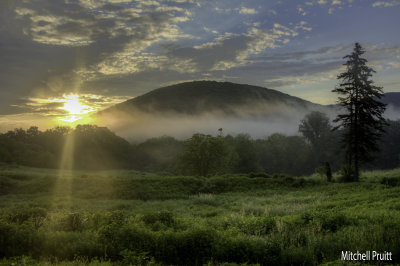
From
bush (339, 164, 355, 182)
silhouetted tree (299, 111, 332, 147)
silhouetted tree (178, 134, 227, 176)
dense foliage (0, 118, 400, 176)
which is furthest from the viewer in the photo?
silhouetted tree (299, 111, 332, 147)

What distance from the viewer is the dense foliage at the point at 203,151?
5938 cm

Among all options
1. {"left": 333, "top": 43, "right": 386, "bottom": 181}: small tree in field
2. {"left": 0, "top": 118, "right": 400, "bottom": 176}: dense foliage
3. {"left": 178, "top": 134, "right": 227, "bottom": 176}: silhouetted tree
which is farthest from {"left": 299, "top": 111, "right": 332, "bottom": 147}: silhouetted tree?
{"left": 333, "top": 43, "right": 386, "bottom": 181}: small tree in field

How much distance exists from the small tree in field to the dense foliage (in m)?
28.7

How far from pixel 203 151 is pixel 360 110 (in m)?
30.8

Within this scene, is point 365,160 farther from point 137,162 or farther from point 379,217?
point 137,162

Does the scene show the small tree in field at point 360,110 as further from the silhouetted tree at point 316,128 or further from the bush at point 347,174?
the silhouetted tree at point 316,128

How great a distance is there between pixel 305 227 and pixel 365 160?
26.5 meters

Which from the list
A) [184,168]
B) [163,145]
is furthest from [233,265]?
[163,145]

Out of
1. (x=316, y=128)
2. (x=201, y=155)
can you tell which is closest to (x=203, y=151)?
(x=201, y=155)

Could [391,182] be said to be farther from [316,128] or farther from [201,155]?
[316,128]

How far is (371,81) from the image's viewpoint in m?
34.2

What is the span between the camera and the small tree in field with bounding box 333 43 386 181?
110ft

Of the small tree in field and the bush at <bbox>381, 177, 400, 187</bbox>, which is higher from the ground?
the small tree in field

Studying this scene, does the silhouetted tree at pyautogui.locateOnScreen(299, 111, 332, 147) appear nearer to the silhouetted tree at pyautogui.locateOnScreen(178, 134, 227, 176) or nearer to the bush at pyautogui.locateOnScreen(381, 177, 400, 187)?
the silhouetted tree at pyautogui.locateOnScreen(178, 134, 227, 176)
